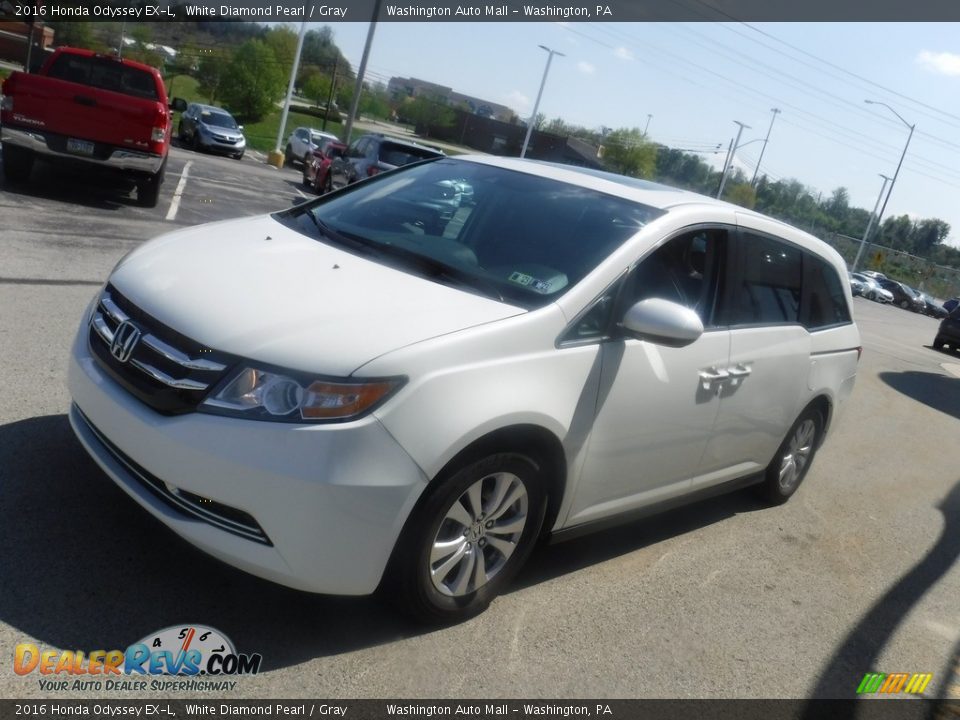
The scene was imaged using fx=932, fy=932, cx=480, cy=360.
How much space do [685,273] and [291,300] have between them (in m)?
1.93

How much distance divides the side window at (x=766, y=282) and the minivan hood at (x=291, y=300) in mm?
1668

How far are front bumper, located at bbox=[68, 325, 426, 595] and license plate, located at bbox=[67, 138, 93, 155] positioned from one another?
31.4 ft

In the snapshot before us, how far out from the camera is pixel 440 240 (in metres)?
4.19

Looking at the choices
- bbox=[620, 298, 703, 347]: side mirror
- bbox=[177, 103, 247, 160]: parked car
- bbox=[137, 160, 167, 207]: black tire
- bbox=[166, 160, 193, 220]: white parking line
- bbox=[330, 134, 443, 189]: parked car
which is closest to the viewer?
bbox=[620, 298, 703, 347]: side mirror

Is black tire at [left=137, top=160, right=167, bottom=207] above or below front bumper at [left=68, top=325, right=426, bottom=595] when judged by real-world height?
below

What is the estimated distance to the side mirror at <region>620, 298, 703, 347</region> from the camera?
374cm

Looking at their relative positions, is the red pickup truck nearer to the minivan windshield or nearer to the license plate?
the license plate

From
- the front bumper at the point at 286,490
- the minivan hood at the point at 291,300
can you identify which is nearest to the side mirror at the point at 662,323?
the minivan hood at the point at 291,300

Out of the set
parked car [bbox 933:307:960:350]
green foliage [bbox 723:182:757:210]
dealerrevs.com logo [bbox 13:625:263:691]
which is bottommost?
dealerrevs.com logo [bbox 13:625:263:691]

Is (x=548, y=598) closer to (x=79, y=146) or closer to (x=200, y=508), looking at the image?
(x=200, y=508)

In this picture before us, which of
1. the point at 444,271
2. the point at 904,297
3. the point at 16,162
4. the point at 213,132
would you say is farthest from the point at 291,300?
the point at 904,297

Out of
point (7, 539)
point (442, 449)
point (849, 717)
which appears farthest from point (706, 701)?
point (7, 539)

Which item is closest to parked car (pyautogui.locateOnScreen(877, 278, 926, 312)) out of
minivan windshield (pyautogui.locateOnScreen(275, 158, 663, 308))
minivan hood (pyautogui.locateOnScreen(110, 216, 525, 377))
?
minivan windshield (pyautogui.locateOnScreen(275, 158, 663, 308))

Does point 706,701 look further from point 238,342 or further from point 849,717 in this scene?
point 238,342
